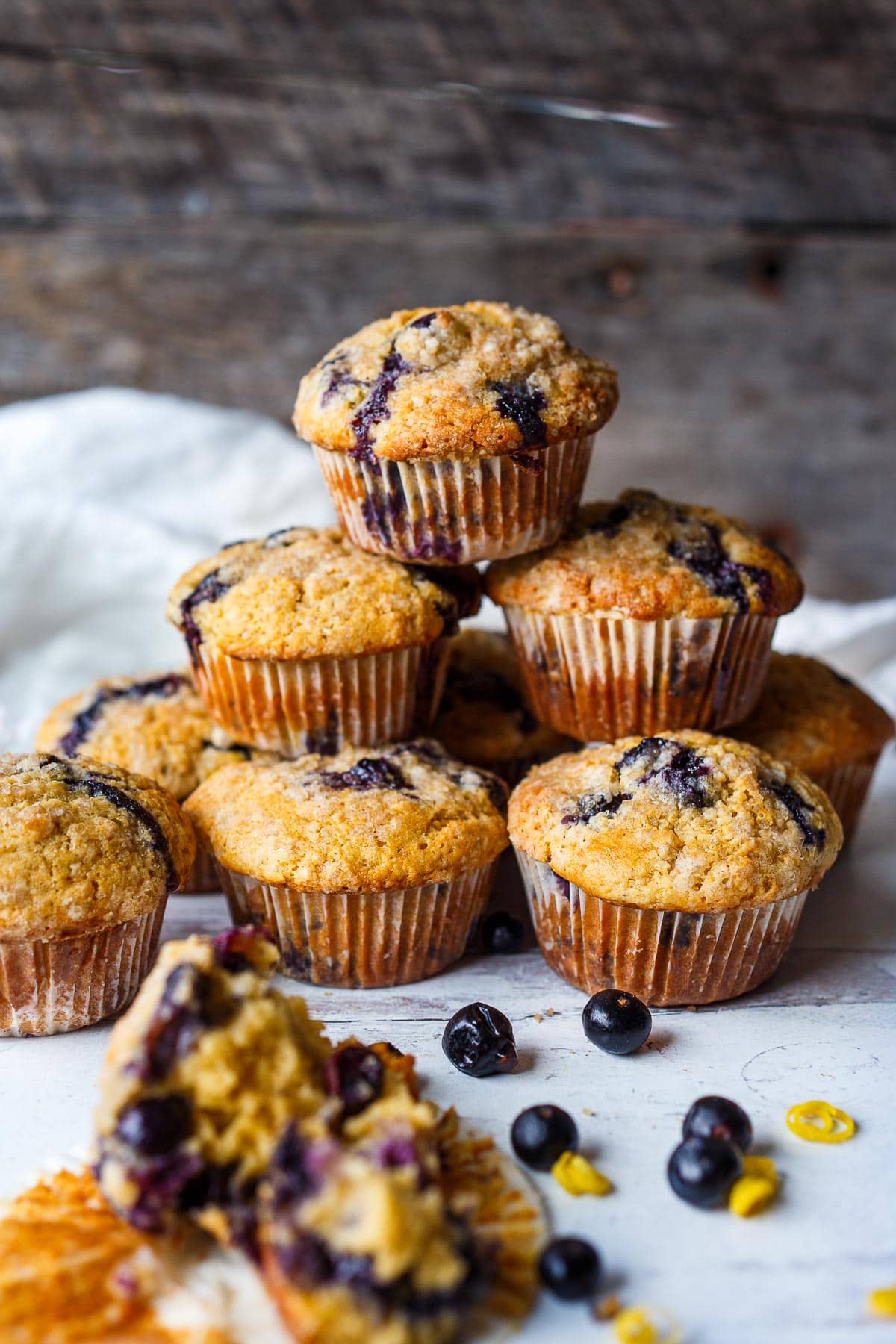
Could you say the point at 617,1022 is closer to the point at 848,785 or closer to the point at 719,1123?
the point at 719,1123

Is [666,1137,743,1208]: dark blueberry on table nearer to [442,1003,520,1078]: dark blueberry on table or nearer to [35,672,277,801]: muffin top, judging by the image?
[442,1003,520,1078]: dark blueberry on table

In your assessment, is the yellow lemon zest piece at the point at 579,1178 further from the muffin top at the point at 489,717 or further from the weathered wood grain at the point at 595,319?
the weathered wood grain at the point at 595,319

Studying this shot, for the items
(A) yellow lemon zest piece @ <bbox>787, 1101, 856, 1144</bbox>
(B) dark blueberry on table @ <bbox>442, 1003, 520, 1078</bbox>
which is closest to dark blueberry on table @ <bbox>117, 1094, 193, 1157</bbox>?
(B) dark blueberry on table @ <bbox>442, 1003, 520, 1078</bbox>

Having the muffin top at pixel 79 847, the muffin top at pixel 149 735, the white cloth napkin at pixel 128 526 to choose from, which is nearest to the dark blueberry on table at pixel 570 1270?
the muffin top at pixel 79 847

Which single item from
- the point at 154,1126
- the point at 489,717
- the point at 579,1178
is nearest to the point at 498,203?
the point at 489,717

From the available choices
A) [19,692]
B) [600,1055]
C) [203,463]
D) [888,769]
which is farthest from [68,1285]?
[203,463]
